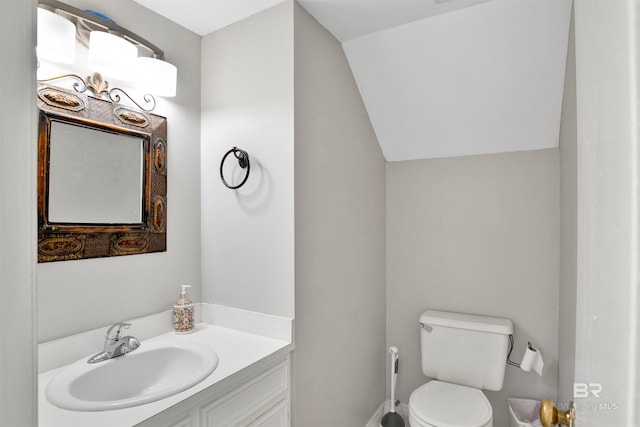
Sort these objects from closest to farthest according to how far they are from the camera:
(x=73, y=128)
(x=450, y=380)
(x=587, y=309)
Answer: (x=587, y=309) < (x=73, y=128) < (x=450, y=380)

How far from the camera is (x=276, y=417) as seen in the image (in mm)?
1382

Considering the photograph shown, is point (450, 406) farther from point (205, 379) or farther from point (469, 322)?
point (205, 379)

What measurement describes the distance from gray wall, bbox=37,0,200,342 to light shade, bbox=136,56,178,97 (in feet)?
0.36

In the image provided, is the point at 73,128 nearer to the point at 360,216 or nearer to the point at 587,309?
the point at 360,216

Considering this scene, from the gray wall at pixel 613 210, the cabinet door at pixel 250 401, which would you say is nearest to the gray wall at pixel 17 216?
the gray wall at pixel 613 210

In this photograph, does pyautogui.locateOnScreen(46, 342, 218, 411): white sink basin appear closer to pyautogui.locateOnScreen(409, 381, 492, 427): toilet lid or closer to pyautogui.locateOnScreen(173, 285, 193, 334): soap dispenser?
pyautogui.locateOnScreen(173, 285, 193, 334): soap dispenser

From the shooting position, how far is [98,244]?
137 cm

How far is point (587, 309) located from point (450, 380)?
1822 mm

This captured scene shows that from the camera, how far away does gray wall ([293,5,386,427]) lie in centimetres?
155

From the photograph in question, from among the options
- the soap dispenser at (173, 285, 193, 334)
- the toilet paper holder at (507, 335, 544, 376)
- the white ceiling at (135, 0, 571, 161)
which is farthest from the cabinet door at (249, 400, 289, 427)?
the white ceiling at (135, 0, 571, 161)

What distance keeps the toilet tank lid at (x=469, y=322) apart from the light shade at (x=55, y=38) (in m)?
2.16

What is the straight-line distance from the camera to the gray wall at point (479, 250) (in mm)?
2010

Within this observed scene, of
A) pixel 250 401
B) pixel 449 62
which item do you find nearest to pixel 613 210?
pixel 250 401

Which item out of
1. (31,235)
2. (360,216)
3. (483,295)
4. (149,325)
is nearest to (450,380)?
(483,295)
